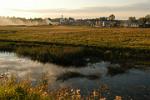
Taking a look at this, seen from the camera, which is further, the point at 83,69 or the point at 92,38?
the point at 92,38

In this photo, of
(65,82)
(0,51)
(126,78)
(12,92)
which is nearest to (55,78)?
(65,82)

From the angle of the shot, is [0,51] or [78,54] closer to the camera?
[78,54]

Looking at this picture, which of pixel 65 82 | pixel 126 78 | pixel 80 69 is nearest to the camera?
pixel 65 82

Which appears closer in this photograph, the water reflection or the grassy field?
the water reflection

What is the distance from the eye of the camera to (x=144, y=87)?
23781 mm

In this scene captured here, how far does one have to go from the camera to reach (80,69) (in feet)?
109

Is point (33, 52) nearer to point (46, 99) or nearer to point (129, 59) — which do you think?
point (129, 59)

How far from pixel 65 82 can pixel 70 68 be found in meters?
7.95

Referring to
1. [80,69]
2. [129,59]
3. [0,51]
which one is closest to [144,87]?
[80,69]

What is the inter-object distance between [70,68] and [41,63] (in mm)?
4350

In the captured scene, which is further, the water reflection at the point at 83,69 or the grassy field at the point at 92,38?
the grassy field at the point at 92,38

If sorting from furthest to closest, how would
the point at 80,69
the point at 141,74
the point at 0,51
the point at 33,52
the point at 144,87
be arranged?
1. the point at 0,51
2. the point at 33,52
3. the point at 80,69
4. the point at 141,74
5. the point at 144,87

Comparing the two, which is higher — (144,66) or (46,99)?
(46,99)

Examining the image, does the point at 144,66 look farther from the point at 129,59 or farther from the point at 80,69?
the point at 80,69
